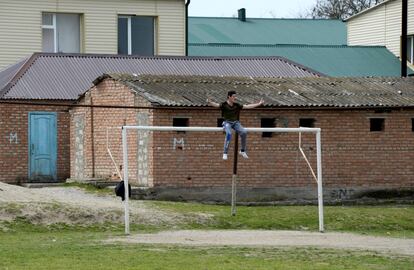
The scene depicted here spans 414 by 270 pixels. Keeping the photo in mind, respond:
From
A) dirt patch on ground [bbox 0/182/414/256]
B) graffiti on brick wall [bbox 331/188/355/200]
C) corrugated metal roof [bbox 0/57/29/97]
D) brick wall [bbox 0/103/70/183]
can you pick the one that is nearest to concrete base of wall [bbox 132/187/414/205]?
graffiti on brick wall [bbox 331/188/355/200]

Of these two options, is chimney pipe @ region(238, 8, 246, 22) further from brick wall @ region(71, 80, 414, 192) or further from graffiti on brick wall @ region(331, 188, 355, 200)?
graffiti on brick wall @ region(331, 188, 355, 200)

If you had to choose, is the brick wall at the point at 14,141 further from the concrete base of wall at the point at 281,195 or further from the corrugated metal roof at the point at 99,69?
the concrete base of wall at the point at 281,195

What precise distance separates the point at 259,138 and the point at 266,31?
28.1 m

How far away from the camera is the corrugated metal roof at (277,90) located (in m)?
31.5

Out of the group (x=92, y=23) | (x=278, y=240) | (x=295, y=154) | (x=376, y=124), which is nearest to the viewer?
(x=278, y=240)

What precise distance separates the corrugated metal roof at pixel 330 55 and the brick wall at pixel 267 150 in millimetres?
17449

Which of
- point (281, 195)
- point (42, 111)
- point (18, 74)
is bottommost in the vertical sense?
point (281, 195)

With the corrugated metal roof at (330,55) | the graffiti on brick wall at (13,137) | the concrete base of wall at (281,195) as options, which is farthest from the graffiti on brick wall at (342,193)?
the corrugated metal roof at (330,55)

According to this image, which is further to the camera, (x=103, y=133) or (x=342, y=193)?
(x=103, y=133)

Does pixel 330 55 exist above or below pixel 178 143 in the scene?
above

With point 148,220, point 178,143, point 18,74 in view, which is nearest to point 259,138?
point 178,143

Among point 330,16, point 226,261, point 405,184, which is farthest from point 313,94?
point 330,16

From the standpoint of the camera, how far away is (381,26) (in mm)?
57062

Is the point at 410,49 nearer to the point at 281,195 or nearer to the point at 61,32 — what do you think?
the point at 61,32
